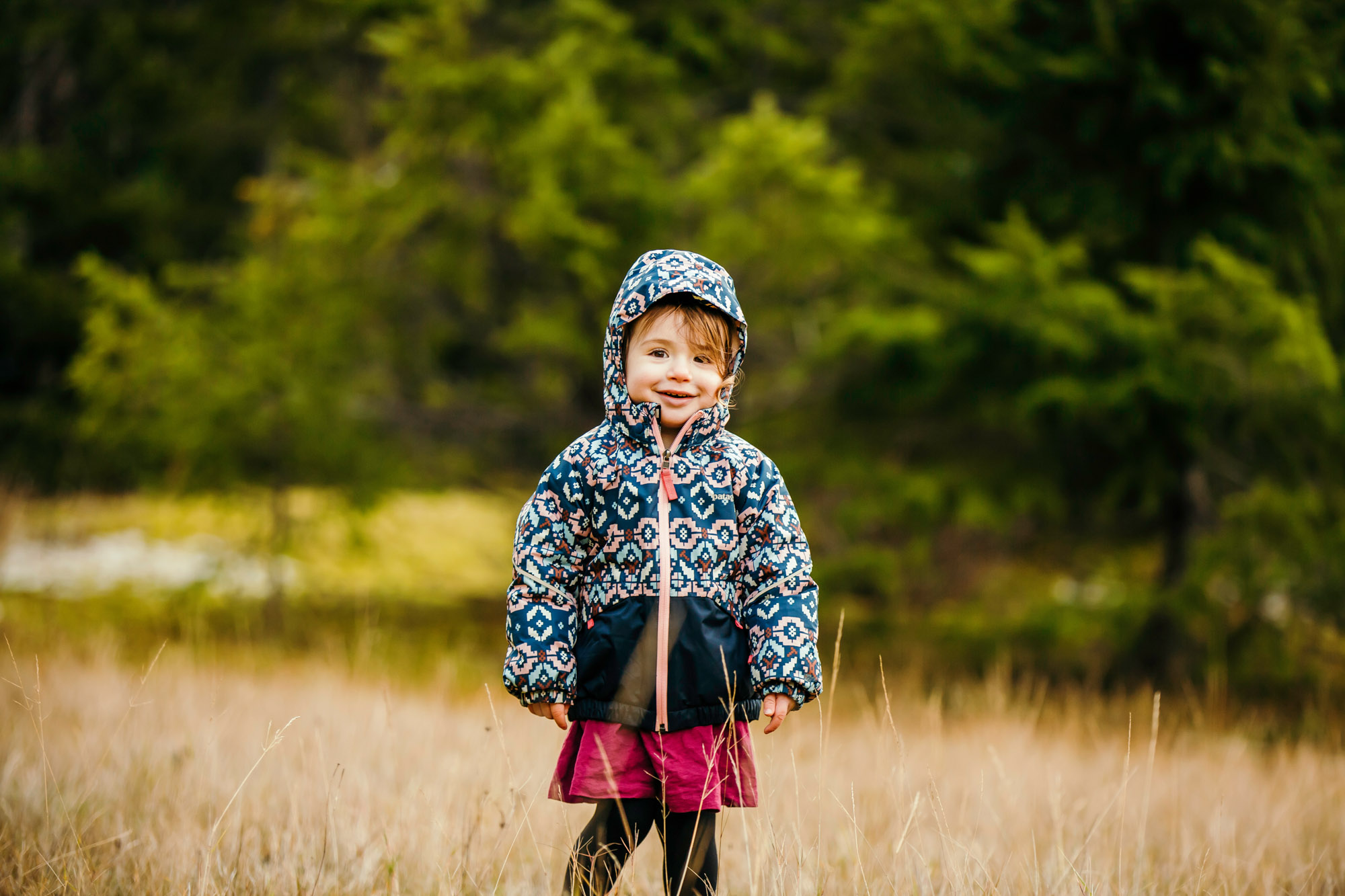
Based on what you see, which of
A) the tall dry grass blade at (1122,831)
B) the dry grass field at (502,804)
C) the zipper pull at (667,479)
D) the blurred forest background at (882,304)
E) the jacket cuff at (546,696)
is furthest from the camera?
the blurred forest background at (882,304)

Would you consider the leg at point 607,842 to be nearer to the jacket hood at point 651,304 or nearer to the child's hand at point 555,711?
the child's hand at point 555,711

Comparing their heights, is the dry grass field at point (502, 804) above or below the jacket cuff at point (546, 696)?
below

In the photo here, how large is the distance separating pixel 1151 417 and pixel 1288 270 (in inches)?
59.6

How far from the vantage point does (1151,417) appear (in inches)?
240

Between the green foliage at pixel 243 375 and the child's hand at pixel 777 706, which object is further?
the green foliage at pixel 243 375

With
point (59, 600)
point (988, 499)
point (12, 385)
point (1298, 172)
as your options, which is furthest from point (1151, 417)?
point (12, 385)

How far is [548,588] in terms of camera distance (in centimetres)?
219

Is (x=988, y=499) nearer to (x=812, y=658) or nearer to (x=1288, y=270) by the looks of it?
(x=1288, y=270)

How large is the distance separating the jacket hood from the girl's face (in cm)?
3

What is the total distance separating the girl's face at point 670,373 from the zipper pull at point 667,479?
90 mm

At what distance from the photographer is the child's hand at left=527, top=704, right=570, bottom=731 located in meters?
2.15

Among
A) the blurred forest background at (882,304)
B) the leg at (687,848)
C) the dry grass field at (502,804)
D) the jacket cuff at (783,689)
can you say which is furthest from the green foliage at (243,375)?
the jacket cuff at (783,689)

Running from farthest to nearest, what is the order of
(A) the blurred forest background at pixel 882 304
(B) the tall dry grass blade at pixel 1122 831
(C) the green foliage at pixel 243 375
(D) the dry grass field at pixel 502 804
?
(C) the green foliage at pixel 243 375 < (A) the blurred forest background at pixel 882 304 < (D) the dry grass field at pixel 502 804 < (B) the tall dry grass blade at pixel 1122 831

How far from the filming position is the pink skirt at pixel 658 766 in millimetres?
2186
